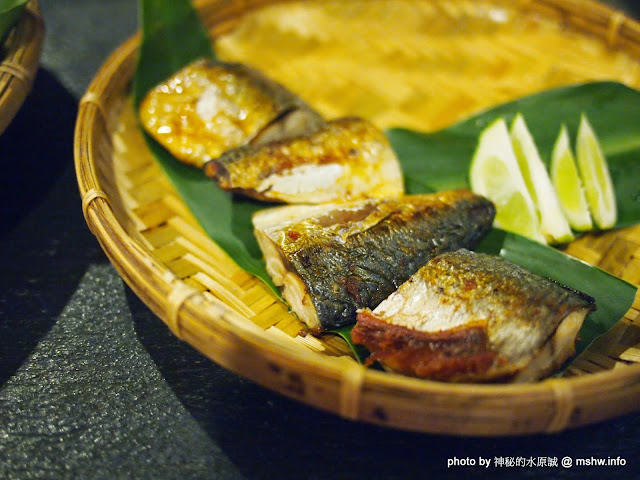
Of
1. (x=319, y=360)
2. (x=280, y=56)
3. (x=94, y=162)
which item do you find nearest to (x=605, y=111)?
(x=280, y=56)

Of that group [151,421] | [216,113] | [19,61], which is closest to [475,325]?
[151,421]

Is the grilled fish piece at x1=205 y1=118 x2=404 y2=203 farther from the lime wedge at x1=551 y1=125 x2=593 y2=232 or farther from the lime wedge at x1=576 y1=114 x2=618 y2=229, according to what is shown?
the lime wedge at x1=576 y1=114 x2=618 y2=229

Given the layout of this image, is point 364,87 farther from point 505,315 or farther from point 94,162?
point 505,315

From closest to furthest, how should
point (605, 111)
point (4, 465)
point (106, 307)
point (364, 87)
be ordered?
point (4, 465) → point (106, 307) → point (605, 111) → point (364, 87)

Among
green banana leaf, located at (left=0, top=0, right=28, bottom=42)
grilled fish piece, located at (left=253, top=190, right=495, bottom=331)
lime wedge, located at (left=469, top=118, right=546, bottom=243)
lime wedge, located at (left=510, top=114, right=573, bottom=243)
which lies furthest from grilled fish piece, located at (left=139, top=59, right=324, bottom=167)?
lime wedge, located at (left=510, top=114, right=573, bottom=243)

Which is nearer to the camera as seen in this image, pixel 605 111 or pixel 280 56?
pixel 605 111

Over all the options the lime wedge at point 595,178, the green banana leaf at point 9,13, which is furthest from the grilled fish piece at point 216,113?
the lime wedge at point 595,178
